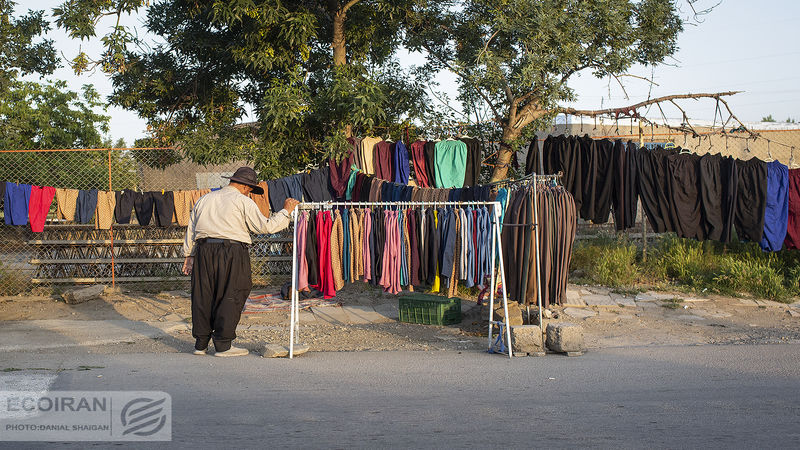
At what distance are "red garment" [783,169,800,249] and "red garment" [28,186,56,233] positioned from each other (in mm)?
11444

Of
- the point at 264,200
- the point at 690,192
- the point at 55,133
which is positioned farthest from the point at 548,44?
the point at 55,133

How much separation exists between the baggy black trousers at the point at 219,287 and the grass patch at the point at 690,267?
22.0ft

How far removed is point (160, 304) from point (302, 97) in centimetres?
413

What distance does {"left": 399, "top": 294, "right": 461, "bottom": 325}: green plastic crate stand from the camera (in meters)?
9.30

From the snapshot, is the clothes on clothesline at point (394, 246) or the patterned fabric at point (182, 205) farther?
the patterned fabric at point (182, 205)

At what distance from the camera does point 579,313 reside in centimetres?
994

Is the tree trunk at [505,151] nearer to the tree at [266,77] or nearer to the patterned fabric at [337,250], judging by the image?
the tree at [266,77]

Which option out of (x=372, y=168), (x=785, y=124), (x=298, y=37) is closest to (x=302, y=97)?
(x=298, y=37)

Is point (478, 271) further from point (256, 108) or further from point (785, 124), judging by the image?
point (785, 124)

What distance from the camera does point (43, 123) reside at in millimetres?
23453

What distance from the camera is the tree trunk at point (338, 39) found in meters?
11.4

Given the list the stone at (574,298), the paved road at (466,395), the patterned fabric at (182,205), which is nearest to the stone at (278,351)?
the paved road at (466,395)

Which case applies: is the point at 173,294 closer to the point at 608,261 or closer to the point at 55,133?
the point at 608,261

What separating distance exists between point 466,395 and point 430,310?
363cm
